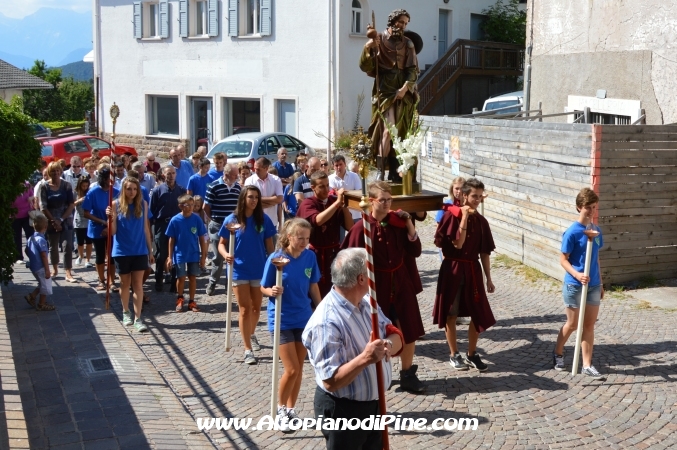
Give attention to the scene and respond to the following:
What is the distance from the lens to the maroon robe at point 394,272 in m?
7.80

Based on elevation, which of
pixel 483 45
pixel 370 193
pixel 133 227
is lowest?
pixel 133 227

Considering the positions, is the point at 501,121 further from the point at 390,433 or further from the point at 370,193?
the point at 390,433

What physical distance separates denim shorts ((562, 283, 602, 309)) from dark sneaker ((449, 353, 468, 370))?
3.97ft

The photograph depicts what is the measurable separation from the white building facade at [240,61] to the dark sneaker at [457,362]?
18.5 m

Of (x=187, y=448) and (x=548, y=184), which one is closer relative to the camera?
(x=187, y=448)

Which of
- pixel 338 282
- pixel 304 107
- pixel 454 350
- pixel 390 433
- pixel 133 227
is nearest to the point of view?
pixel 338 282

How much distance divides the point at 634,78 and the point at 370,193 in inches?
379

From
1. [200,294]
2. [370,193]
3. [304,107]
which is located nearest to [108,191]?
[200,294]

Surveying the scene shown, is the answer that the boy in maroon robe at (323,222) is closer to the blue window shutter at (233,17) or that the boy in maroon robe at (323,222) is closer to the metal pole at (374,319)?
the metal pole at (374,319)

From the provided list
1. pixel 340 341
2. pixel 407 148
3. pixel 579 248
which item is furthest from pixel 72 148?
pixel 340 341

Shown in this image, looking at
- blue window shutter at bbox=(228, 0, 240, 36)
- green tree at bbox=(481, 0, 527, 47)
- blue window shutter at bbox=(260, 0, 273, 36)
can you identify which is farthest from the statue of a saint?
green tree at bbox=(481, 0, 527, 47)

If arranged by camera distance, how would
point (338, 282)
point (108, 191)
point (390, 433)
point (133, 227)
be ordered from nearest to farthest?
1. point (338, 282)
2. point (390, 433)
3. point (133, 227)
4. point (108, 191)

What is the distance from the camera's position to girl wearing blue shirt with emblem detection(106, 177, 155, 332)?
10.1 metres

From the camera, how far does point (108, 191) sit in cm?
1223
